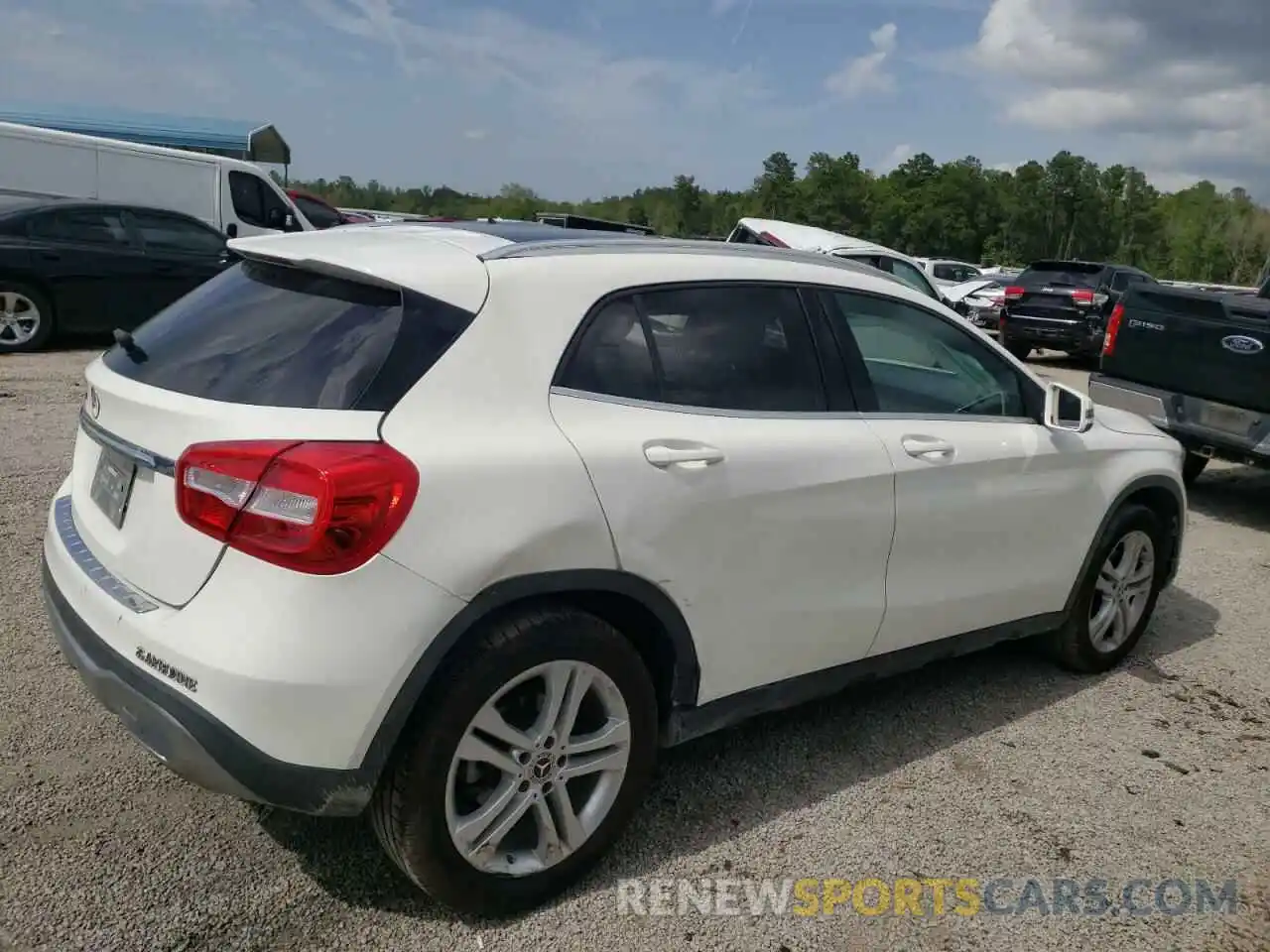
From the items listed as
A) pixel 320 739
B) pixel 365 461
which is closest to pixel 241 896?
pixel 320 739

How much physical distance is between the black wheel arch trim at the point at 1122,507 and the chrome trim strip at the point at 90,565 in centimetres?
336

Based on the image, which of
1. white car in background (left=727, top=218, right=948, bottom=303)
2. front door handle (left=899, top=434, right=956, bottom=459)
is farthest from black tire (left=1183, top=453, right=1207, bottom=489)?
front door handle (left=899, top=434, right=956, bottom=459)

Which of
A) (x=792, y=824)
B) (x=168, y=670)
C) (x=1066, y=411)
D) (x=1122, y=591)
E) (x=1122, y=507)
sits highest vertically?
(x=1066, y=411)

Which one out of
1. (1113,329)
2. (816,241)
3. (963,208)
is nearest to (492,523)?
(1113,329)

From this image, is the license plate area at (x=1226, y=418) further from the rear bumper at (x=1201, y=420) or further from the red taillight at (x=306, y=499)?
the red taillight at (x=306, y=499)

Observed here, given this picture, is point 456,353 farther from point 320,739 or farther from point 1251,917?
point 1251,917

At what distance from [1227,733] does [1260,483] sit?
5.71m

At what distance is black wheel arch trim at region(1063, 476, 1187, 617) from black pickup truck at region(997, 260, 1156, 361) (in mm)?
12291

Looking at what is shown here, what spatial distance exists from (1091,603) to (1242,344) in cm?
350

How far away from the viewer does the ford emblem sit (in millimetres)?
6698

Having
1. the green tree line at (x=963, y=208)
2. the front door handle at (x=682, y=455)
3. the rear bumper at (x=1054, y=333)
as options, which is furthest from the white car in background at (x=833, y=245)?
the green tree line at (x=963, y=208)

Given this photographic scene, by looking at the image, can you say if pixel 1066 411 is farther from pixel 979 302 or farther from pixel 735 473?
pixel 979 302

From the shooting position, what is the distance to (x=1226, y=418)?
22.6 feet

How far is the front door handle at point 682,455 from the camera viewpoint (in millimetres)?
2685
